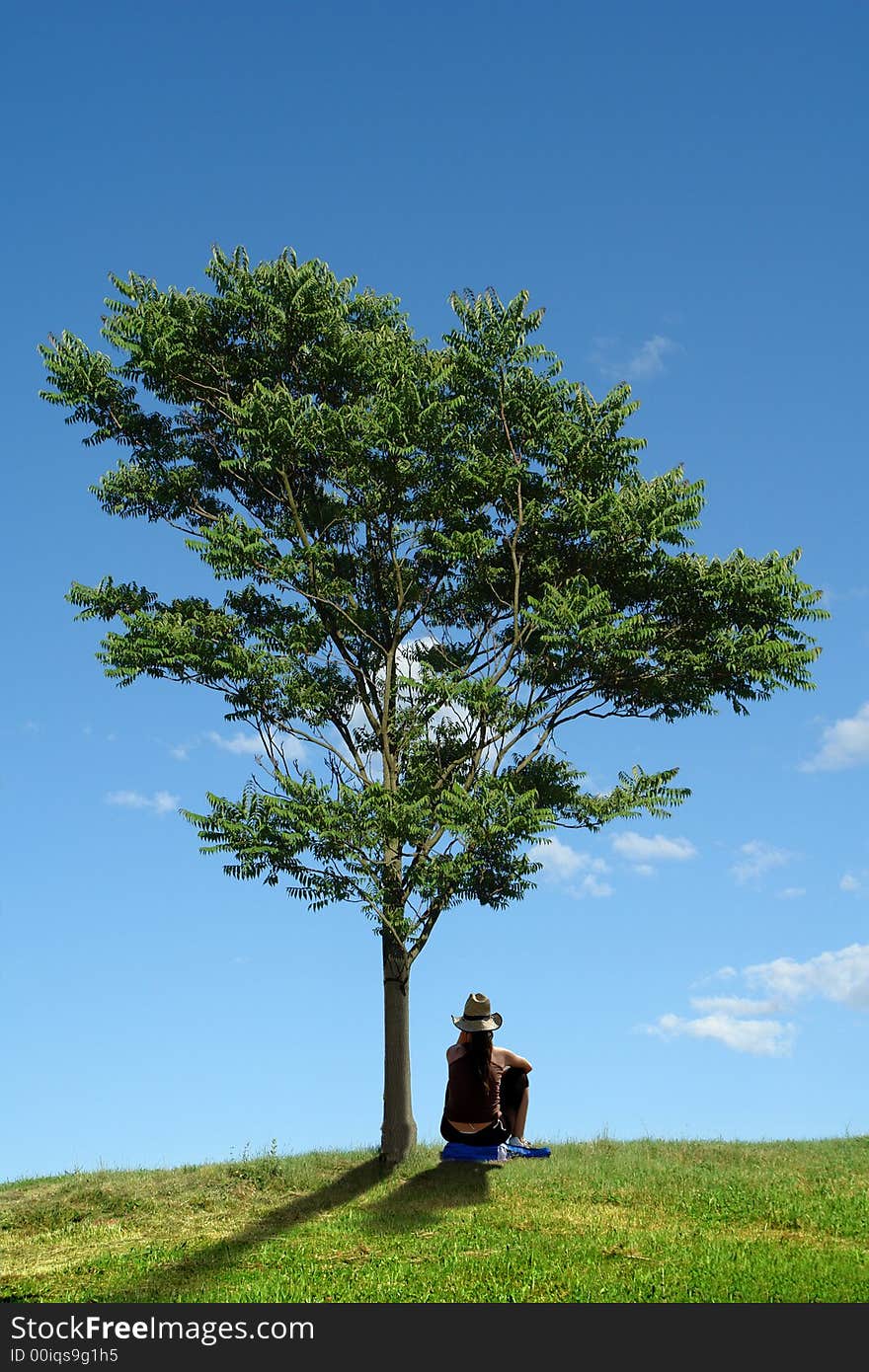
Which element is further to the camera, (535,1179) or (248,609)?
(248,609)

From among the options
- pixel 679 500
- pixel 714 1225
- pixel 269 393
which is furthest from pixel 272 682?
pixel 714 1225

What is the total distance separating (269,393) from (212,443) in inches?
126

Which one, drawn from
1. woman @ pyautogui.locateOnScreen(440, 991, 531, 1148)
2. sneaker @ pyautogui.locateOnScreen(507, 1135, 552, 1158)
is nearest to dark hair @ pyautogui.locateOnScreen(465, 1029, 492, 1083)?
woman @ pyautogui.locateOnScreen(440, 991, 531, 1148)

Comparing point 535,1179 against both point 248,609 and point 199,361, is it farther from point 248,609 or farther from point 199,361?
point 199,361

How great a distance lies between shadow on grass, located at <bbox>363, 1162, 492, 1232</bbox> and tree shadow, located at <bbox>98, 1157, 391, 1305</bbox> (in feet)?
3.34

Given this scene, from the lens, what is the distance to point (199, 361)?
24469 mm

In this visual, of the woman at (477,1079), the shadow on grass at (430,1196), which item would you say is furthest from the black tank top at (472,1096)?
the shadow on grass at (430,1196)

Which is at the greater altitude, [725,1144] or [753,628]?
[753,628]

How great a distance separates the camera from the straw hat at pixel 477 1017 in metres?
20.2

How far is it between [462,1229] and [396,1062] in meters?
4.89

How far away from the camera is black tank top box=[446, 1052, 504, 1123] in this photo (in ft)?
66.4

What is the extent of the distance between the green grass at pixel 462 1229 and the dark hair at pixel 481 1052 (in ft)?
Answer: 6.78
